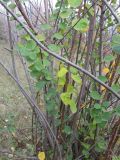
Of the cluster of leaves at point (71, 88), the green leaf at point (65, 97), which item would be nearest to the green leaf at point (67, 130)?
the cluster of leaves at point (71, 88)

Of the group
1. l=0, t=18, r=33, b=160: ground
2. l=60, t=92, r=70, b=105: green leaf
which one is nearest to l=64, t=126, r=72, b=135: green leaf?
l=60, t=92, r=70, b=105: green leaf

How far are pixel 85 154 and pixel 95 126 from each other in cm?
20

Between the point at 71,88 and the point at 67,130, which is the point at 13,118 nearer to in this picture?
the point at 67,130

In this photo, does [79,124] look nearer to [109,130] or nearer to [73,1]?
[109,130]

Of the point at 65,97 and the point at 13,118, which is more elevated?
the point at 65,97

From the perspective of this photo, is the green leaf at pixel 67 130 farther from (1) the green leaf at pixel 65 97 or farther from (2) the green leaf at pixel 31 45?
(2) the green leaf at pixel 31 45

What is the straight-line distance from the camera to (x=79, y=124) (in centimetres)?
224

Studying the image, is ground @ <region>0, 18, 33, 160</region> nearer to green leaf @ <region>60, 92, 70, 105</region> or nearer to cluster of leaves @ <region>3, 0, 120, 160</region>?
cluster of leaves @ <region>3, 0, 120, 160</region>

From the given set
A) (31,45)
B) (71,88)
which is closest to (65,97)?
(71,88)

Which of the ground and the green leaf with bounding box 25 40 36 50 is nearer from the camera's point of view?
the green leaf with bounding box 25 40 36 50

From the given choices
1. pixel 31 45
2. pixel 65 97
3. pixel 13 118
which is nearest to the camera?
pixel 31 45

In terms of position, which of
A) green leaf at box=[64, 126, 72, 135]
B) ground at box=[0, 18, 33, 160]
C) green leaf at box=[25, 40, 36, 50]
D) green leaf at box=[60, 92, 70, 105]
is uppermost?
green leaf at box=[25, 40, 36, 50]

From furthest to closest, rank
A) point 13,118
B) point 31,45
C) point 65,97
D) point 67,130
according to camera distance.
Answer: point 13,118 < point 67,130 < point 65,97 < point 31,45

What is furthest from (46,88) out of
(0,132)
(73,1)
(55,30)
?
(0,132)
